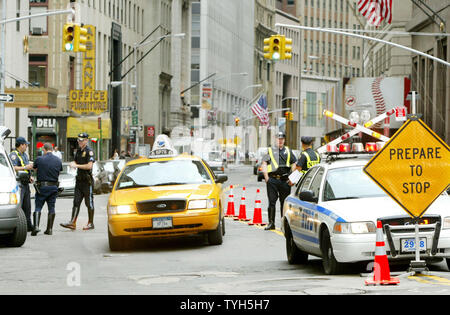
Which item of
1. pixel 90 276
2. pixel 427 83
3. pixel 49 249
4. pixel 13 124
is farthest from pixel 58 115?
pixel 90 276

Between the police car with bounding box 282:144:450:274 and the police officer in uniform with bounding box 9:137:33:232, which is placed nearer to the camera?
the police car with bounding box 282:144:450:274

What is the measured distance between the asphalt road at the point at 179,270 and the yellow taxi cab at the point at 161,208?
0.32 meters

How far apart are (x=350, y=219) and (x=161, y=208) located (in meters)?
5.43

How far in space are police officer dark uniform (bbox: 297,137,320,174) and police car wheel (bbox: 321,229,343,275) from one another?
6.66 m

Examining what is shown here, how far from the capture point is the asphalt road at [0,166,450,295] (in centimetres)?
1191

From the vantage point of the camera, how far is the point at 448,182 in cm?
1307

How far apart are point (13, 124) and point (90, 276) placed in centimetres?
4145

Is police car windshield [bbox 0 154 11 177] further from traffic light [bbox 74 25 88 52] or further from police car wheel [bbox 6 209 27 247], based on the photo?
traffic light [bbox 74 25 88 52]

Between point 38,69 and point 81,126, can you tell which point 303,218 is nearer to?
point 81,126

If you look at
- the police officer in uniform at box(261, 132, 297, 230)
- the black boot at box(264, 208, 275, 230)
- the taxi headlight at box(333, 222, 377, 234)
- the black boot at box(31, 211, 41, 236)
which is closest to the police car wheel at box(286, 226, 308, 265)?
the taxi headlight at box(333, 222, 377, 234)

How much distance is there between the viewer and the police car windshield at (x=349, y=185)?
46.0ft

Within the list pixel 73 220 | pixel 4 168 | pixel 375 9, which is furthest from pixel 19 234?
pixel 375 9

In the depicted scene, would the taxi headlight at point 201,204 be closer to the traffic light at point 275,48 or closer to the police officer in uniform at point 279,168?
the police officer in uniform at point 279,168
